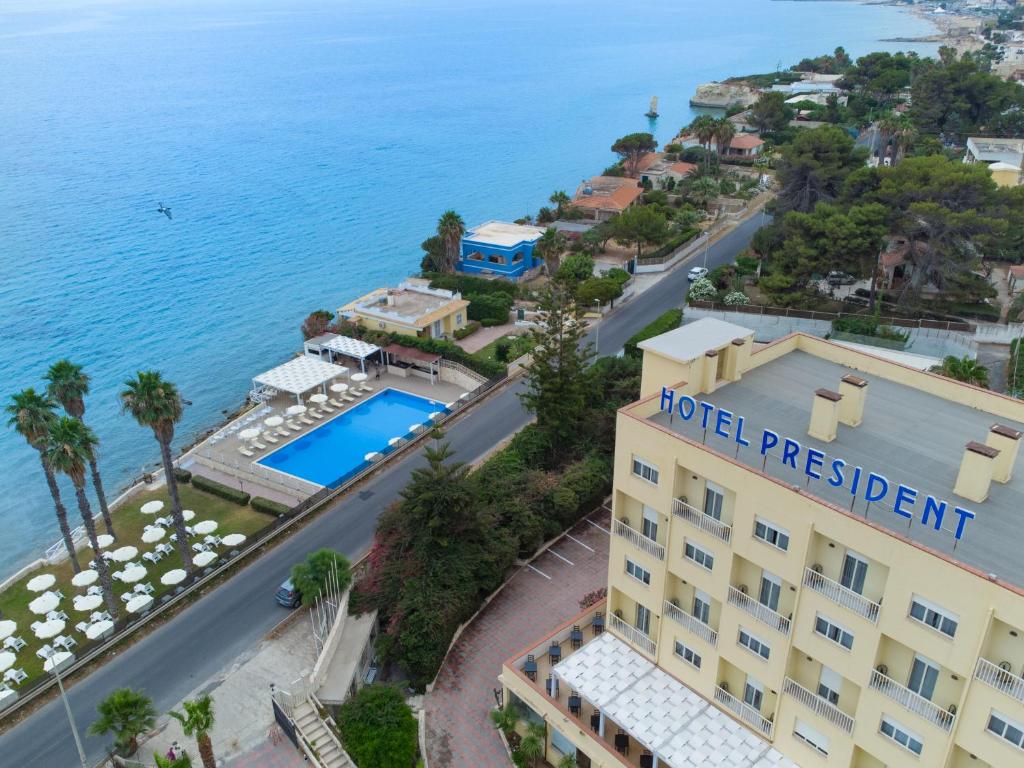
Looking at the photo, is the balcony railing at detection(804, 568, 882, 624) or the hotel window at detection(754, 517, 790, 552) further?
the hotel window at detection(754, 517, 790, 552)

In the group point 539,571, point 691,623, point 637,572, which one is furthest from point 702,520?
point 539,571

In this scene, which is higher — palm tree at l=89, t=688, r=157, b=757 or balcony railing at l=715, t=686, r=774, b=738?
balcony railing at l=715, t=686, r=774, b=738

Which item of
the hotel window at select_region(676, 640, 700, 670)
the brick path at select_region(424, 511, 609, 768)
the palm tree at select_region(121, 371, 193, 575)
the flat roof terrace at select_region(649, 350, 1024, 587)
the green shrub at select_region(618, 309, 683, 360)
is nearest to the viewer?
the flat roof terrace at select_region(649, 350, 1024, 587)

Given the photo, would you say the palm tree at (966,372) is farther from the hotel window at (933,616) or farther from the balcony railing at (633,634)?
the hotel window at (933,616)

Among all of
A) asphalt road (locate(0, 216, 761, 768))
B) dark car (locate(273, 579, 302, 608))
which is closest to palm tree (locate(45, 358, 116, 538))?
asphalt road (locate(0, 216, 761, 768))

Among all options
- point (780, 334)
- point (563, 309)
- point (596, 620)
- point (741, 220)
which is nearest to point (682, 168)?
point (741, 220)

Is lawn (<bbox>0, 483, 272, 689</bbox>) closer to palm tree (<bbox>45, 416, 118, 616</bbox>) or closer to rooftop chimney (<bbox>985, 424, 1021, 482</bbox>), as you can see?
palm tree (<bbox>45, 416, 118, 616</bbox>)

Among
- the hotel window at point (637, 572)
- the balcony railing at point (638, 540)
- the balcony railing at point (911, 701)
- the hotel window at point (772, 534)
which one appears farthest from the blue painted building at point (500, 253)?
the balcony railing at point (911, 701)
